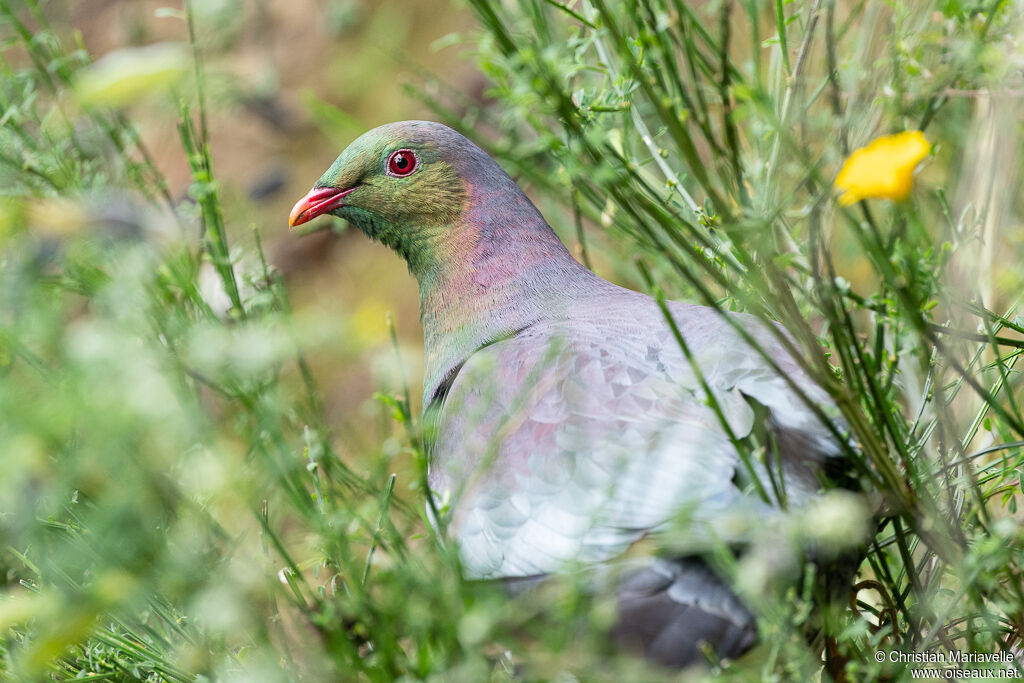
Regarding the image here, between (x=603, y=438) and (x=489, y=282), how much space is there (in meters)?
0.65

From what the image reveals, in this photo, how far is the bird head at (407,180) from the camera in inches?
77.8

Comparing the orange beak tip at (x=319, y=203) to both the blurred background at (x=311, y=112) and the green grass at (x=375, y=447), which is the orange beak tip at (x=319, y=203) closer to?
the green grass at (x=375, y=447)

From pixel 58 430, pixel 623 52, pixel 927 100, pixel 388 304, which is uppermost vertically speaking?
pixel 623 52

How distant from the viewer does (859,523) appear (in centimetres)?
92

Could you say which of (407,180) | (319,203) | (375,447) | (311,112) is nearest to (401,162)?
(407,180)

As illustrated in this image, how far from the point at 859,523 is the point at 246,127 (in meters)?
4.37

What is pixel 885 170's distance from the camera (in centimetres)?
85

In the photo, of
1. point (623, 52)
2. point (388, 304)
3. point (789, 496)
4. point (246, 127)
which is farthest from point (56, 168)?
point (246, 127)

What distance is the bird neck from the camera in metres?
1.80

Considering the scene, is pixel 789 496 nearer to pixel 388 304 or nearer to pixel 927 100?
pixel 927 100

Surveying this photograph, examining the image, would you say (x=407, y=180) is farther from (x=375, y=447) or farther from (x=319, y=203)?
(x=375, y=447)

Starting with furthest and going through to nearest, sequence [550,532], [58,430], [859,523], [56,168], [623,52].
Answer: [56,168] → [550,532] → [623,52] → [859,523] → [58,430]

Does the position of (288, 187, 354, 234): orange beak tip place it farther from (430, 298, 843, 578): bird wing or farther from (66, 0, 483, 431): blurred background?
(66, 0, 483, 431): blurred background

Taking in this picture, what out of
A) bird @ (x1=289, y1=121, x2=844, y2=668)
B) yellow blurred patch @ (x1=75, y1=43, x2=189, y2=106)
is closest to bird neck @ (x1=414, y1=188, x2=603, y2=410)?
bird @ (x1=289, y1=121, x2=844, y2=668)
